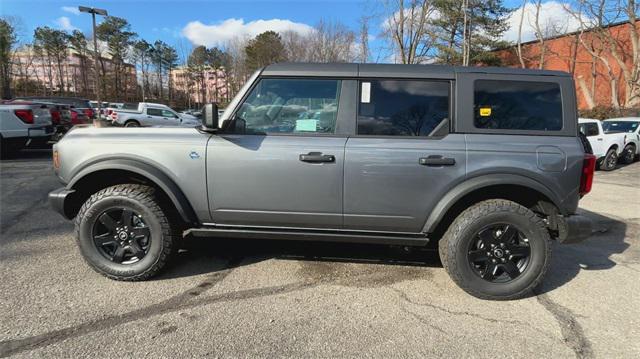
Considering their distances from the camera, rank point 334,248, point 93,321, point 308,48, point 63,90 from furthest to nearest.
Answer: point 63,90 → point 308,48 → point 334,248 → point 93,321

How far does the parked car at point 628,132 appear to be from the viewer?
12742mm

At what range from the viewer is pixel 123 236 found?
3412 mm

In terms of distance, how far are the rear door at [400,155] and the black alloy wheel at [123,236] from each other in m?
1.81

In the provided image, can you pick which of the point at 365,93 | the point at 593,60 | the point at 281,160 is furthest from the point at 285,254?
the point at 593,60

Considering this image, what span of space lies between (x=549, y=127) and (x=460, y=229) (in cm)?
112

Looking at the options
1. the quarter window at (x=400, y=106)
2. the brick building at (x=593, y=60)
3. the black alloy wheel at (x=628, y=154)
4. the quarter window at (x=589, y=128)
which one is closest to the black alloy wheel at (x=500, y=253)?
the quarter window at (x=400, y=106)

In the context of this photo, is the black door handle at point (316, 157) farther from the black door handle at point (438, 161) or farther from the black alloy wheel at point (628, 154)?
the black alloy wheel at point (628, 154)

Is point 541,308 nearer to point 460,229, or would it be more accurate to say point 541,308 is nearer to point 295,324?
point 460,229

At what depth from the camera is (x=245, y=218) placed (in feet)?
10.9

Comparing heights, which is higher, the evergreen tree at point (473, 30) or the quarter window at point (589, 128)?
the evergreen tree at point (473, 30)

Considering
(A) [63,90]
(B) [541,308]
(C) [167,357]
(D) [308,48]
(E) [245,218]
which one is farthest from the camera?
→ (A) [63,90]

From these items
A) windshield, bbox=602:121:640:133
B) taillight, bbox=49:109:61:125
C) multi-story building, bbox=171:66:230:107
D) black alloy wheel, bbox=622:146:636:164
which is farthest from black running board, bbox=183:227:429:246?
multi-story building, bbox=171:66:230:107

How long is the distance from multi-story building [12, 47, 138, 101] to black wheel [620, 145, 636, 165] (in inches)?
2215

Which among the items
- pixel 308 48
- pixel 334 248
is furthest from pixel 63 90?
pixel 334 248
